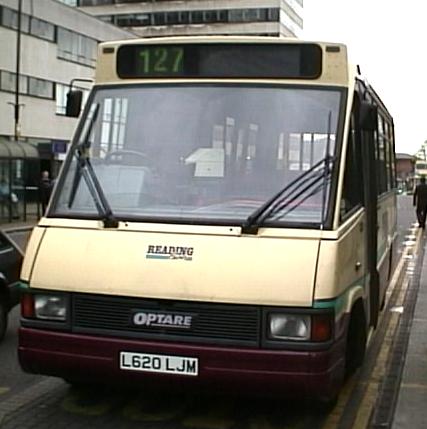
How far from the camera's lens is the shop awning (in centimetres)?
2707

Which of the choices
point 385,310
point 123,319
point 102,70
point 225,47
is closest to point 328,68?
point 225,47

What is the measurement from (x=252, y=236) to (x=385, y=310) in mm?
5817

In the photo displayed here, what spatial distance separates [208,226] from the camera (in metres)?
5.49

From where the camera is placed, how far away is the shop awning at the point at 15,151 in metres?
27.1

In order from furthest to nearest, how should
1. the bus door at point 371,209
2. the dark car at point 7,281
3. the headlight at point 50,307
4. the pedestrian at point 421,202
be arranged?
the pedestrian at point 421,202 → the dark car at point 7,281 → the bus door at point 371,209 → the headlight at point 50,307

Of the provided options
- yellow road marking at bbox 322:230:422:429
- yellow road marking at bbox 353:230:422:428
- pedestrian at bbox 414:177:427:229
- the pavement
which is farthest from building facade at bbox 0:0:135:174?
yellow road marking at bbox 322:230:422:429

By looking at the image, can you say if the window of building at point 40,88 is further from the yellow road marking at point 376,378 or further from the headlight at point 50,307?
the headlight at point 50,307

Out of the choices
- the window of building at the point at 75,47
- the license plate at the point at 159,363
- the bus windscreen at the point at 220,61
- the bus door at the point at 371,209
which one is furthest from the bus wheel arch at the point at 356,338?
the window of building at the point at 75,47

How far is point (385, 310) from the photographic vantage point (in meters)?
10.7

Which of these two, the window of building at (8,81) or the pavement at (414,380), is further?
the window of building at (8,81)

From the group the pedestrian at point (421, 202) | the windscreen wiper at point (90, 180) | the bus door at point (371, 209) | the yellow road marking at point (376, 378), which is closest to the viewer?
the windscreen wiper at point (90, 180)

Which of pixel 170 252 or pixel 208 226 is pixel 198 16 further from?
pixel 170 252

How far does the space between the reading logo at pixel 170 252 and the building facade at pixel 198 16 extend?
93754mm

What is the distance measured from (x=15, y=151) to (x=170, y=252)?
23469mm
